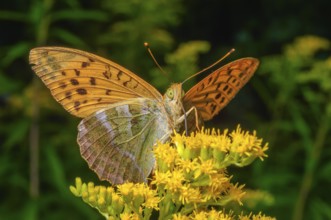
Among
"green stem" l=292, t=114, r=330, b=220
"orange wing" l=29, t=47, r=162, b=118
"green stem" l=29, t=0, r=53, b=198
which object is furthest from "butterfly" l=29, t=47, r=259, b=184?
"green stem" l=292, t=114, r=330, b=220

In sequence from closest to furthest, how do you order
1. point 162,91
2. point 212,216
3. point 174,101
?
point 212,216, point 174,101, point 162,91

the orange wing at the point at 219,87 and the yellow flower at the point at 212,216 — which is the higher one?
the orange wing at the point at 219,87

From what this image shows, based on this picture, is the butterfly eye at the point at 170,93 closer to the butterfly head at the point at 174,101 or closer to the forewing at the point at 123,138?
the butterfly head at the point at 174,101

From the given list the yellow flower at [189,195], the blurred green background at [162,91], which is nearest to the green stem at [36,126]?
the blurred green background at [162,91]

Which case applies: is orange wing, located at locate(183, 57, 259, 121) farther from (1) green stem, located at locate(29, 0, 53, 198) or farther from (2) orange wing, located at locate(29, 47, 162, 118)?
(1) green stem, located at locate(29, 0, 53, 198)

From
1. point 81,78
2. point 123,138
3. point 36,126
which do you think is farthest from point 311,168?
point 81,78

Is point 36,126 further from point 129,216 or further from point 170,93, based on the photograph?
point 129,216

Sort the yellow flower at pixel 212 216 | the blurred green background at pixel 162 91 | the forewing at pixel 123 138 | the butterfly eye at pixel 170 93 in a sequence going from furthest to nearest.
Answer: the blurred green background at pixel 162 91 < the butterfly eye at pixel 170 93 < the forewing at pixel 123 138 < the yellow flower at pixel 212 216
